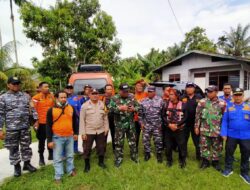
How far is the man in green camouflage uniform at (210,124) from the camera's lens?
4913mm

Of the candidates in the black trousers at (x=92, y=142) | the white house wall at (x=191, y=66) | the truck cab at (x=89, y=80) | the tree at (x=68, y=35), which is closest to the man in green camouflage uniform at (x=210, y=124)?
the black trousers at (x=92, y=142)

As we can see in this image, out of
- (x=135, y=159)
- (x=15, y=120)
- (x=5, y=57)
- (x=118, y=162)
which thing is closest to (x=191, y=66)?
(x=5, y=57)

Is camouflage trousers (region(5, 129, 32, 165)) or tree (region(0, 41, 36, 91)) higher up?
tree (region(0, 41, 36, 91))

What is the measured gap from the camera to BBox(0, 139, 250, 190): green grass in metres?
4.36

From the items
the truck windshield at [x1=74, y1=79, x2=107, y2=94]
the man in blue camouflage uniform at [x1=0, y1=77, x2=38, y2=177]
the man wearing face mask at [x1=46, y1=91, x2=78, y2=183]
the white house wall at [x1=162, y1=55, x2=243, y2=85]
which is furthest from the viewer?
the white house wall at [x1=162, y1=55, x2=243, y2=85]

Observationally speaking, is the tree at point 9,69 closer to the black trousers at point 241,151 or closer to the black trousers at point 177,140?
the black trousers at point 177,140

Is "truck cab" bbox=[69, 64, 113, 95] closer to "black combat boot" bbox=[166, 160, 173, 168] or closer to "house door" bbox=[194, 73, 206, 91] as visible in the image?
"black combat boot" bbox=[166, 160, 173, 168]

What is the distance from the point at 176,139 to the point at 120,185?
1.59 m

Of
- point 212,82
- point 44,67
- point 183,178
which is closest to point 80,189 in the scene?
point 183,178

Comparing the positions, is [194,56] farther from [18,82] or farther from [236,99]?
[18,82]

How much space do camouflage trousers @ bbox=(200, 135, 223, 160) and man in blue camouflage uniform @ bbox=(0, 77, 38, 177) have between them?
368cm

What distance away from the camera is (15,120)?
15.6 ft

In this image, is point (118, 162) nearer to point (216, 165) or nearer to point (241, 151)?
point (216, 165)

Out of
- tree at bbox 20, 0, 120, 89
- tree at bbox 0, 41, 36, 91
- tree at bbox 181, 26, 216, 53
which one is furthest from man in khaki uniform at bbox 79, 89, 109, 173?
tree at bbox 181, 26, 216, 53
